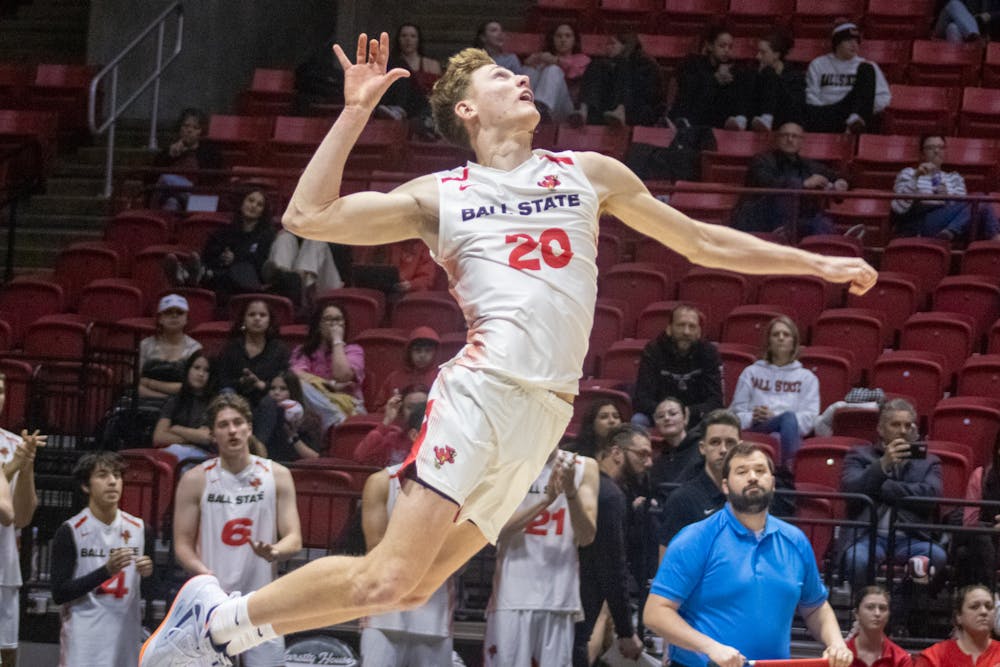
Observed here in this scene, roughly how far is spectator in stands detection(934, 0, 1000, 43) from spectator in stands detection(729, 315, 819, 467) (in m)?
6.15

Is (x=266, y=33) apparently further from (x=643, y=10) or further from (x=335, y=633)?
(x=335, y=633)

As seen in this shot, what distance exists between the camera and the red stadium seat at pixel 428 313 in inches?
442

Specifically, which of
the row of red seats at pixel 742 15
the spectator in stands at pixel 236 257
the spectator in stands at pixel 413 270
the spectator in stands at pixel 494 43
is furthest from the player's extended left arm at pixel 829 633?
the row of red seats at pixel 742 15

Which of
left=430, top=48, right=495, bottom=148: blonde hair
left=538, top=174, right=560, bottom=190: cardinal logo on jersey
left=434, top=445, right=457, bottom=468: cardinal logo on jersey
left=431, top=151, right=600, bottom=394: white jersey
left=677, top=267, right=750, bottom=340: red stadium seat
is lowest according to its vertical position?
left=434, top=445, right=457, bottom=468: cardinal logo on jersey

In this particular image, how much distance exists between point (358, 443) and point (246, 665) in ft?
7.34

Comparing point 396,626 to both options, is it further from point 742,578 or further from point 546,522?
point 742,578

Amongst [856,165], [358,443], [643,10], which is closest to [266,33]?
[643,10]

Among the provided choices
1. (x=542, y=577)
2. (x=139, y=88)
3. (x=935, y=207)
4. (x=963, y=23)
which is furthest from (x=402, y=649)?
(x=963, y=23)

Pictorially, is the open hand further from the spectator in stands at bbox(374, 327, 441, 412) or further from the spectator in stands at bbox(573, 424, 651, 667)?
the spectator in stands at bbox(374, 327, 441, 412)

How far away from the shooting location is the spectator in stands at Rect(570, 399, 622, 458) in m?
8.82

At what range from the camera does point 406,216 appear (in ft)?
15.5

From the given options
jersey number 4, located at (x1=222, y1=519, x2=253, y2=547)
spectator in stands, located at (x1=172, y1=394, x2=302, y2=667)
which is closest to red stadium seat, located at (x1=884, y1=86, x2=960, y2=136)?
spectator in stands, located at (x1=172, y1=394, x2=302, y2=667)

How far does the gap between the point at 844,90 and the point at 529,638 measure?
742 cm

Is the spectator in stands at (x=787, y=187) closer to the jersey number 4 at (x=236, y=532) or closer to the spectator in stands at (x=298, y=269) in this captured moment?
the spectator in stands at (x=298, y=269)
